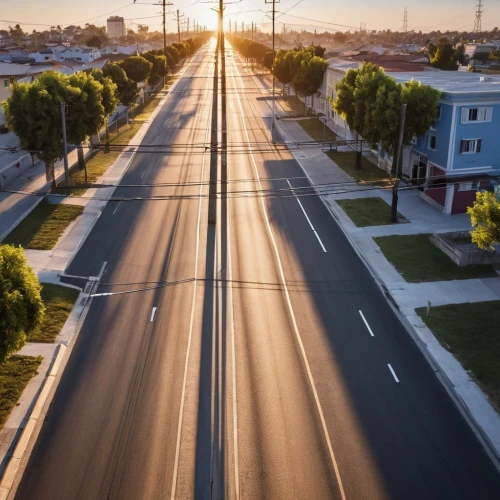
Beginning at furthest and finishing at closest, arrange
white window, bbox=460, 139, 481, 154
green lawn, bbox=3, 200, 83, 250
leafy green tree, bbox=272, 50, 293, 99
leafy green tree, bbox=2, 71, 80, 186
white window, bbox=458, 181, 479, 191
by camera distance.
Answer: leafy green tree, bbox=272, 50, 293, 99
leafy green tree, bbox=2, 71, 80, 186
white window, bbox=460, 139, 481, 154
white window, bbox=458, 181, 479, 191
green lawn, bbox=3, 200, 83, 250

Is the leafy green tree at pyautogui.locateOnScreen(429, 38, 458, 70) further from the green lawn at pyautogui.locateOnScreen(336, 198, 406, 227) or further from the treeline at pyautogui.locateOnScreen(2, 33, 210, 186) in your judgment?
the treeline at pyautogui.locateOnScreen(2, 33, 210, 186)

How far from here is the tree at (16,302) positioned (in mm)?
18203

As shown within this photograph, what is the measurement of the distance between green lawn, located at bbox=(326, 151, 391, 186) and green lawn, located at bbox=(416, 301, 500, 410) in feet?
70.7

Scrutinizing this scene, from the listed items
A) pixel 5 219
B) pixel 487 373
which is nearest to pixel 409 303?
pixel 487 373

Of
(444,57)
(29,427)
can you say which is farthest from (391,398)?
(444,57)

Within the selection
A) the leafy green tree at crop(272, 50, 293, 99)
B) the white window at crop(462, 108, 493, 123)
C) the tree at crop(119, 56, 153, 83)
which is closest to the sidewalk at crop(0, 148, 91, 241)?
the white window at crop(462, 108, 493, 123)

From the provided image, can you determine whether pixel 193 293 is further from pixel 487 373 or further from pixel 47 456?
pixel 487 373

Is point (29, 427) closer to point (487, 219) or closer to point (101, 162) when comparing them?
point (487, 219)

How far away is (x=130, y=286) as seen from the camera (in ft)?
102

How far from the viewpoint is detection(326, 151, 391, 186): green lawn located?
50.6 m

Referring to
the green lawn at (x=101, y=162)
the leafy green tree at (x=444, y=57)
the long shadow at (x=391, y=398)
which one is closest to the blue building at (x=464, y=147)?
the long shadow at (x=391, y=398)

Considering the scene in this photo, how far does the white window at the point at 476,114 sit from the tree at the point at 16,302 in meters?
33.6

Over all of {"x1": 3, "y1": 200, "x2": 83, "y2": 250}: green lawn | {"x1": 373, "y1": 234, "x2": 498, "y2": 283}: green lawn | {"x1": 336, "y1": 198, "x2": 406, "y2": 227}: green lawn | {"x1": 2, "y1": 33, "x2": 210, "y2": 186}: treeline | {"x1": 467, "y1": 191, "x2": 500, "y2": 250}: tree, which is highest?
{"x1": 2, "y1": 33, "x2": 210, "y2": 186}: treeline

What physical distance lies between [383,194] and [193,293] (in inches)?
874
